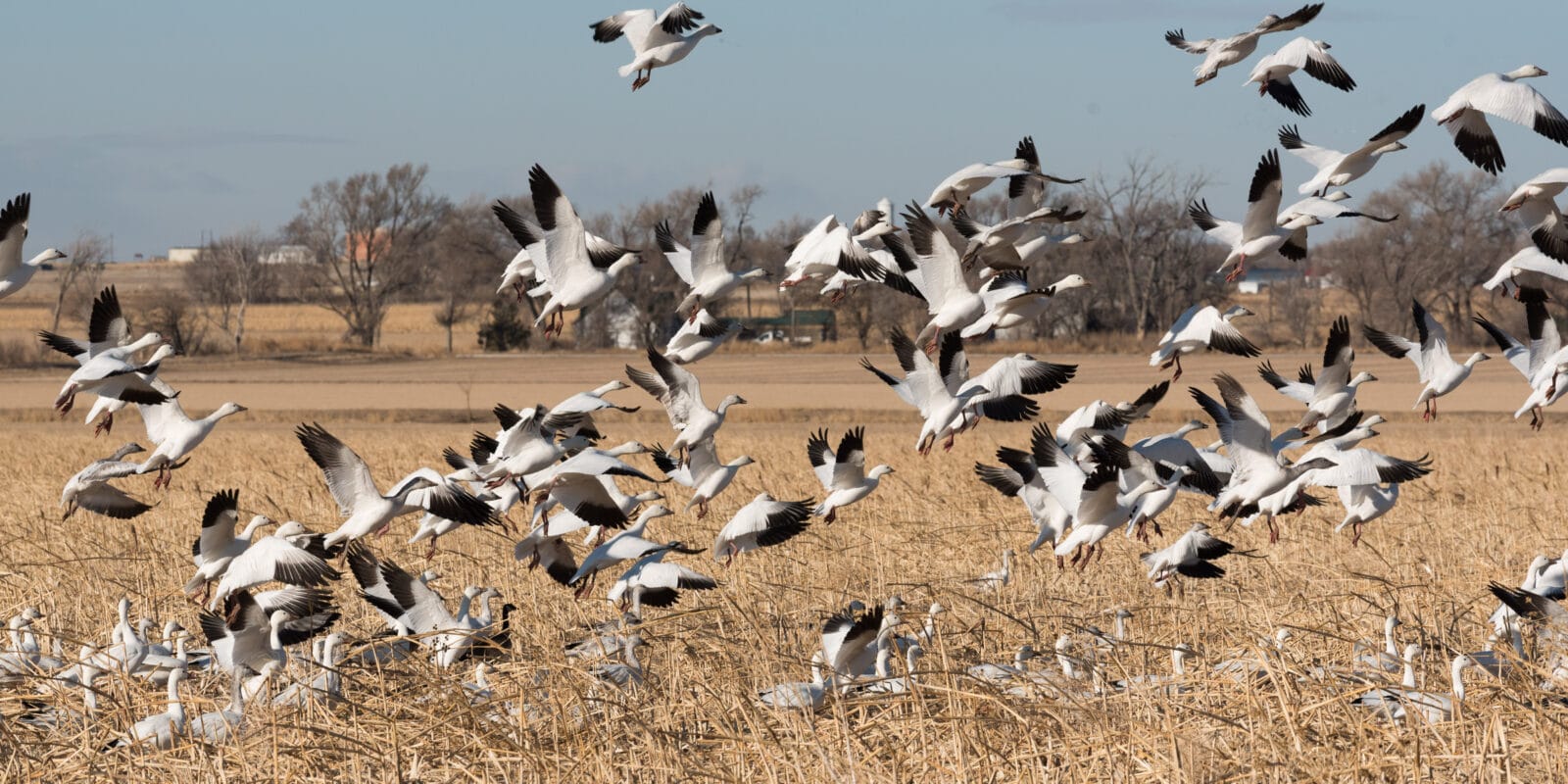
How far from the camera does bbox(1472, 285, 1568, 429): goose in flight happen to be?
8.63 metres

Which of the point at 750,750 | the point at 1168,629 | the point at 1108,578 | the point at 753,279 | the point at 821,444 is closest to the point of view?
the point at 750,750

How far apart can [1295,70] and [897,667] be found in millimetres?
4146

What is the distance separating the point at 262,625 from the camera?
7855 millimetres

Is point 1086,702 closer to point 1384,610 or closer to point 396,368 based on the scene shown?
point 1384,610

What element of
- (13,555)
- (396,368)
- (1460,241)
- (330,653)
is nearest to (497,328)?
(396,368)

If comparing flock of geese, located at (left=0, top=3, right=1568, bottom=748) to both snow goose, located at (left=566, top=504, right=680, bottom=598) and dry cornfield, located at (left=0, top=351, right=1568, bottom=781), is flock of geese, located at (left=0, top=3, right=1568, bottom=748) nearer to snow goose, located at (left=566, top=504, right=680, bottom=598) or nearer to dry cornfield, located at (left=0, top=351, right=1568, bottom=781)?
snow goose, located at (left=566, top=504, right=680, bottom=598)

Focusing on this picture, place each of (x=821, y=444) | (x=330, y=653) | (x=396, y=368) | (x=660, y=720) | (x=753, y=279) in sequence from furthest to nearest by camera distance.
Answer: (x=396, y=368)
(x=821, y=444)
(x=753, y=279)
(x=330, y=653)
(x=660, y=720)

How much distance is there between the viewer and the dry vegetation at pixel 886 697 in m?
6.27

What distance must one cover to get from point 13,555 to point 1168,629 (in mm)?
9251

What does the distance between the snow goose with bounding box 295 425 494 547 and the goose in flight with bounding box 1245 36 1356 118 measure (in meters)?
5.02

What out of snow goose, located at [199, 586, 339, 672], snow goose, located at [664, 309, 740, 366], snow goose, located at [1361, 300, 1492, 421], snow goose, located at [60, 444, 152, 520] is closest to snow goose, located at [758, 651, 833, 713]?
snow goose, located at [199, 586, 339, 672]

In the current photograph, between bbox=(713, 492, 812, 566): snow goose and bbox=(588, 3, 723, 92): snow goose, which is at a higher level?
bbox=(588, 3, 723, 92): snow goose

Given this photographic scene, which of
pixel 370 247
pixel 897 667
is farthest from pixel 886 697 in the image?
pixel 370 247

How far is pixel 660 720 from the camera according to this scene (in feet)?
22.9
